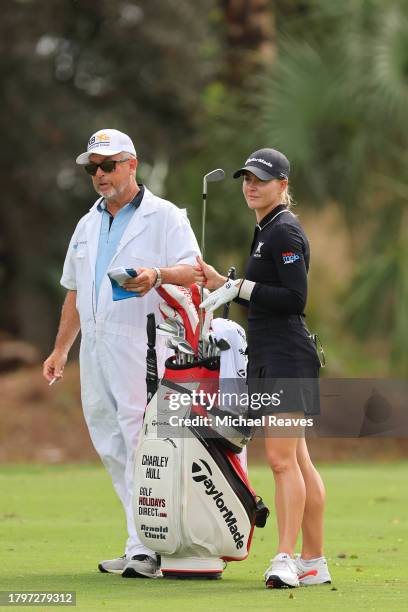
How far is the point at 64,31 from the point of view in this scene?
74.1 feet

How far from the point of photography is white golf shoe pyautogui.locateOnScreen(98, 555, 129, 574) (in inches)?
289

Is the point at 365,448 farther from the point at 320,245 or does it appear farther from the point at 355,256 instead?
the point at 320,245

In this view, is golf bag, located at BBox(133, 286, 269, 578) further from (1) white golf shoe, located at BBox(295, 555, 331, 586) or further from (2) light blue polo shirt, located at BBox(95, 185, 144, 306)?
(2) light blue polo shirt, located at BBox(95, 185, 144, 306)

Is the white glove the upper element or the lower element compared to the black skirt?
upper

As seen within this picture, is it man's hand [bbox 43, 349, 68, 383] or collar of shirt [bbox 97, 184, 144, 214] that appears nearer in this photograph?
collar of shirt [bbox 97, 184, 144, 214]

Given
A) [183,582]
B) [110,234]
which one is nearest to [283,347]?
[183,582]

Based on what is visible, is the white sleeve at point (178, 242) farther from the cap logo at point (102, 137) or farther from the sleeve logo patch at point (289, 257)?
the sleeve logo patch at point (289, 257)

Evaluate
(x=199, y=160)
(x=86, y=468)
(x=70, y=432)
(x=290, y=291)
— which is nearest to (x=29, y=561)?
(x=290, y=291)

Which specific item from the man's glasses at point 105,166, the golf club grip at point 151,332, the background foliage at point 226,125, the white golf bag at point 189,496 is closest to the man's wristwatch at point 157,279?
the golf club grip at point 151,332

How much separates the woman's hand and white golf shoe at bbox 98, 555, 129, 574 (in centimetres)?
144

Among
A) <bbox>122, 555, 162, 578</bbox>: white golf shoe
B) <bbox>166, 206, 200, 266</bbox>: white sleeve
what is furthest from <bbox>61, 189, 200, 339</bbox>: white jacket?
<bbox>122, 555, 162, 578</bbox>: white golf shoe

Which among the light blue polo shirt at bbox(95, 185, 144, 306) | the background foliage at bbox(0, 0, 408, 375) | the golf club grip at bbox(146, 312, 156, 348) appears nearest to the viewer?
the golf club grip at bbox(146, 312, 156, 348)

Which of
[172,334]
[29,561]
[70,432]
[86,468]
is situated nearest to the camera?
[172,334]

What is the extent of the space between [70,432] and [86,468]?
2.83 meters
